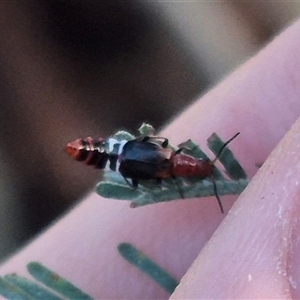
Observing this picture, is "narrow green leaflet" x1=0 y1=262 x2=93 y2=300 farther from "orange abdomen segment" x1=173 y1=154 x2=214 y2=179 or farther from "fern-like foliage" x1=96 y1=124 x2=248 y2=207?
"orange abdomen segment" x1=173 y1=154 x2=214 y2=179

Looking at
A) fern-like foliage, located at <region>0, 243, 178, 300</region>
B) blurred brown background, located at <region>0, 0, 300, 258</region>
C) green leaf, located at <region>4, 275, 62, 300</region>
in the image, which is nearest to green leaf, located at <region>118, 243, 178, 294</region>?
fern-like foliage, located at <region>0, 243, 178, 300</region>

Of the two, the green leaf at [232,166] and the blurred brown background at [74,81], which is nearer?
the green leaf at [232,166]

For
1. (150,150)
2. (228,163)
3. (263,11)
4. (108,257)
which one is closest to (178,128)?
(150,150)

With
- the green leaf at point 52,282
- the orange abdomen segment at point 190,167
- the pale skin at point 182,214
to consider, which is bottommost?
the pale skin at point 182,214

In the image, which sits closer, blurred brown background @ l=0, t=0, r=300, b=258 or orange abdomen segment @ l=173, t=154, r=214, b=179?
orange abdomen segment @ l=173, t=154, r=214, b=179

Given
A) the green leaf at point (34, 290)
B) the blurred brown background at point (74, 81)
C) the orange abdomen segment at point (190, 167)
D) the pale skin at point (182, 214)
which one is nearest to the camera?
A: the green leaf at point (34, 290)

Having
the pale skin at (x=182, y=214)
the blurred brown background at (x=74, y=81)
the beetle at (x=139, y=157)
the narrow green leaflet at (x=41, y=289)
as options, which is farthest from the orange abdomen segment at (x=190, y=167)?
the blurred brown background at (x=74, y=81)

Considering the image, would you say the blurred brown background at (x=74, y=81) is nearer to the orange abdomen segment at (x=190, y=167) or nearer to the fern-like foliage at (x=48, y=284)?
the orange abdomen segment at (x=190, y=167)
